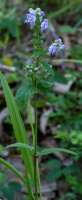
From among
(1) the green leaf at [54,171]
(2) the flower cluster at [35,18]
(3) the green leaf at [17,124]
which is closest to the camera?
(2) the flower cluster at [35,18]

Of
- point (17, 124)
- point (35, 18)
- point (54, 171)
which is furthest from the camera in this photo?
point (54, 171)

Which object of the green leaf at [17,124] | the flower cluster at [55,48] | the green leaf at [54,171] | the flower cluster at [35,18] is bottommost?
the green leaf at [54,171]

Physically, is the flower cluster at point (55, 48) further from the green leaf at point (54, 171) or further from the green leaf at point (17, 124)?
the green leaf at point (54, 171)

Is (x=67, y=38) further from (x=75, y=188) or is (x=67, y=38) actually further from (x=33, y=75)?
(x=33, y=75)

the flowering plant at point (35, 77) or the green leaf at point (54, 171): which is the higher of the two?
the flowering plant at point (35, 77)

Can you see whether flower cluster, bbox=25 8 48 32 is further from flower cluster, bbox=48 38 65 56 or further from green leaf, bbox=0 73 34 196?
green leaf, bbox=0 73 34 196

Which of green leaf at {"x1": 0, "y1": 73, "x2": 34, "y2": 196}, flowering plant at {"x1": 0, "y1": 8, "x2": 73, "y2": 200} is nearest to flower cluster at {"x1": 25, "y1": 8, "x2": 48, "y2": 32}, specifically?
flowering plant at {"x1": 0, "y1": 8, "x2": 73, "y2": 200}

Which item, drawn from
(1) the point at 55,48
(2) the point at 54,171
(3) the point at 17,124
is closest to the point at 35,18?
(1) the point at 55,48

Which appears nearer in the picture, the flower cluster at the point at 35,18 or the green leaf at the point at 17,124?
the flower cluster at the point at 35,18

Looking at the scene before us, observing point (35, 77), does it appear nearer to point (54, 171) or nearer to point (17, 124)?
point (17, 124)

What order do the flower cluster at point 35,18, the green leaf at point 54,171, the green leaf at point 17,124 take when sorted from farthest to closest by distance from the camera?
the green leaf at point 54,171 < the green leaf at point 17,124 < the flower cluster at point 35,18

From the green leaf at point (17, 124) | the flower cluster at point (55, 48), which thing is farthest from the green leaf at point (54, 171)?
the flower cluster at point (55, 48)
